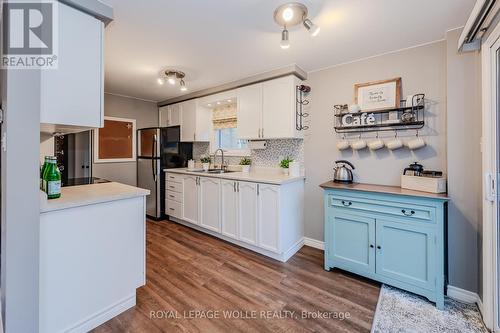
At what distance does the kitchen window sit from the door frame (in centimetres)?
270

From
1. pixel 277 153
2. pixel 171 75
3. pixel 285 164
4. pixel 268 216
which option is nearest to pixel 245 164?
pixel 277 153

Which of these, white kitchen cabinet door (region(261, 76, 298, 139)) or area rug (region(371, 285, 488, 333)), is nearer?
area rug (region(371, 285, 488, 333))

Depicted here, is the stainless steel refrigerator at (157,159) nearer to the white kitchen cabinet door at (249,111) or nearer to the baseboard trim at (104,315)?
the white kitchen cabinet door at (249,111)

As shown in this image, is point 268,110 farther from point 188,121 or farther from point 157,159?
point 157,159

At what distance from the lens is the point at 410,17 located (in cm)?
182

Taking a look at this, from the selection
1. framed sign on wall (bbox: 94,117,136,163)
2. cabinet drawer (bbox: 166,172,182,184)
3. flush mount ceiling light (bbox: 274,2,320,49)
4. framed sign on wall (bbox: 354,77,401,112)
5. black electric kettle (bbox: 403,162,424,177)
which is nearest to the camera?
flush mount ceiling light (bbox: 274,2,320,49)

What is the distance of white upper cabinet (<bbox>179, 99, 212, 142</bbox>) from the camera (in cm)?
408

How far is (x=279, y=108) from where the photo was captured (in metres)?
2.94

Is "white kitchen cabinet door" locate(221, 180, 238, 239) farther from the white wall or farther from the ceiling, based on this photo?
the white wall

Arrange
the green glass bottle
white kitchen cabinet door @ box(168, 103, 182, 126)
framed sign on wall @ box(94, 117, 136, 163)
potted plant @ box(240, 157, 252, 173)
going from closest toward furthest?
the green glass bottle
potted plant @ box(240, 157, 252, 173)
framed sign on wall @ box(94, 117, 136, 163)
white kitchen cabinet door @ box(168, 103, 182, 126)

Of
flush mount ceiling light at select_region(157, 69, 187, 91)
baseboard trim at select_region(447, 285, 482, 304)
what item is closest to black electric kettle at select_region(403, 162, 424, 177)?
baseboard trim at select_region(447, 285, 482, 304)

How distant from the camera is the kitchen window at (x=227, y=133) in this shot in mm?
3877

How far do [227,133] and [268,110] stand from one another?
125 cm

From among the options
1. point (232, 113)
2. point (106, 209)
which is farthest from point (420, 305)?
point (232, 113)
